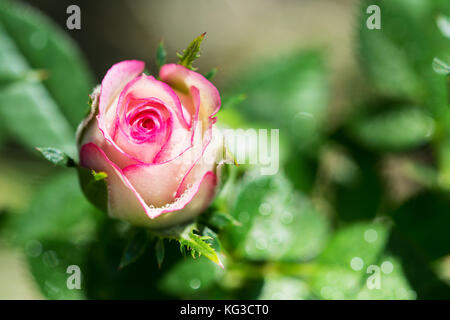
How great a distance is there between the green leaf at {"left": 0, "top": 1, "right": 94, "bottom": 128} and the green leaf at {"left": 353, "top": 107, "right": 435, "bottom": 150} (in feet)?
1.56

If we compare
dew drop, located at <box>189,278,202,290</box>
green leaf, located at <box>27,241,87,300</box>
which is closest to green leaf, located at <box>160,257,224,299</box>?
dew drop, located at <box>189,278,202,290</box>

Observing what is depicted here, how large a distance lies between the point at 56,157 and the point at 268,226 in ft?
0.98

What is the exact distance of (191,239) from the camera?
41 centimetres

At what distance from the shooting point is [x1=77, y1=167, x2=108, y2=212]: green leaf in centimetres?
42

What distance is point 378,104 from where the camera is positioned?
0.82m

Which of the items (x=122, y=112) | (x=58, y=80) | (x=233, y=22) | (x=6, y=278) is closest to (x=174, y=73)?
(x=122, y=112)

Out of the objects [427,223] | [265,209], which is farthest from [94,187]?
[427,223]

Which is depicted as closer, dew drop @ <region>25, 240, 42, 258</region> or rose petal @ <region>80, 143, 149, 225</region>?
rose petal @ <region>80, 143, 149, 225</region>

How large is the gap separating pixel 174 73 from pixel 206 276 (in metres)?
0.27

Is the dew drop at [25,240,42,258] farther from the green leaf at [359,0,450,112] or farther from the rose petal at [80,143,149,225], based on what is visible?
the green leaf at [359,0,450,112]

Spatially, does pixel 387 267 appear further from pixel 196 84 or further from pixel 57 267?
pixel 57 267

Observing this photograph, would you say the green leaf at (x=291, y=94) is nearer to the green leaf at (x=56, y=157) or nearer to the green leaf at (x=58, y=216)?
the green leaf at (x=58, y=216)
